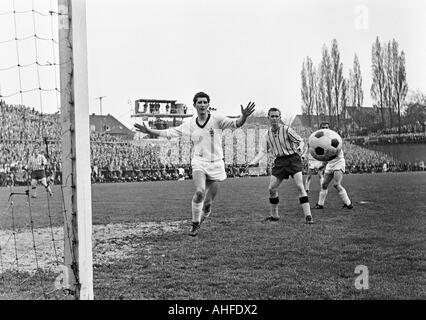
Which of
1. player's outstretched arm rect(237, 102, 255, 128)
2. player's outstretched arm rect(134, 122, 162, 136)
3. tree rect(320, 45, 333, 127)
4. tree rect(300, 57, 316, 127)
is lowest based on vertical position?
player's outstretched arm rect(134, 122, 162, 136)

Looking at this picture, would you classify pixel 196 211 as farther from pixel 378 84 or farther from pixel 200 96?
pixel 378 84

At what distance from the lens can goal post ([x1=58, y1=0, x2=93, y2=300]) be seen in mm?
2955

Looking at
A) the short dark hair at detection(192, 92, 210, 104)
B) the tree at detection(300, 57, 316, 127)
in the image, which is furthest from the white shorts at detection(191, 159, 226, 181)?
the tree at detection(300, 57, 316, 127)

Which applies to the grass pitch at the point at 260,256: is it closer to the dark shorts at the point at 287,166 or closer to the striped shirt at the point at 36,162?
the dark shorts at the point at 287,166

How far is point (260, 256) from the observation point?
3.91 meters

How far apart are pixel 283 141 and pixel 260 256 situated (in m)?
2.40

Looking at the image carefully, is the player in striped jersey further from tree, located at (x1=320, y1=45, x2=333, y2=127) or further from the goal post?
the goal post

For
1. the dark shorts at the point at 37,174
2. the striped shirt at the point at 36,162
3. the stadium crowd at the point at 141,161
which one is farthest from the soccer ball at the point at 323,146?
the dark shorts at the point at 37,174

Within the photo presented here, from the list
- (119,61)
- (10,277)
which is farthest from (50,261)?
(119,61)

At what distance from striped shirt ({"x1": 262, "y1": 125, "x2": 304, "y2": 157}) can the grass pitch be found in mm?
879

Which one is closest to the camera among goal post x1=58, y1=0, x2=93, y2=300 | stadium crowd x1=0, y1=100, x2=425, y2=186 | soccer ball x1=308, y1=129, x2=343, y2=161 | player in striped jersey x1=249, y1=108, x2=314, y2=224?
goal post x1=58, y1=0, x2=93, y2=300

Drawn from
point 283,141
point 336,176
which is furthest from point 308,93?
point 283,141

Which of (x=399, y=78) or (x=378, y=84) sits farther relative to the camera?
(x=378, y=84)
